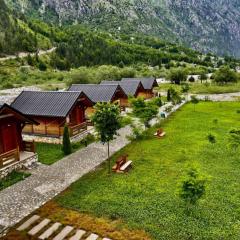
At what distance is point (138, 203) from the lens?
2209 cm

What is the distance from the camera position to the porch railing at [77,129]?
128 ft

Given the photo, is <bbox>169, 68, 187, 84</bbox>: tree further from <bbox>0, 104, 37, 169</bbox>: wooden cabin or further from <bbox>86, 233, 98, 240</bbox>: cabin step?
<bbox>86, 233, 98, 240</bbox>: cabin step

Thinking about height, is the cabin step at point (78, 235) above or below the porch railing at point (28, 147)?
below

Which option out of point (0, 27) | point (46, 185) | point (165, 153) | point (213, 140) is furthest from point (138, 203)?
point (0, 27)

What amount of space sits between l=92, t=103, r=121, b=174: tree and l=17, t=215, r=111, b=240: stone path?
9.38m

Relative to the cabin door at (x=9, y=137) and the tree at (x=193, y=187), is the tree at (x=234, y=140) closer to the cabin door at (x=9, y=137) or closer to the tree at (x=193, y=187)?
the tree at (x=193, y=187)

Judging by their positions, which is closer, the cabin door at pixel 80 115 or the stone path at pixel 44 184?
the stone path at pixel 44 184

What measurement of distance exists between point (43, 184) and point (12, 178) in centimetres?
302

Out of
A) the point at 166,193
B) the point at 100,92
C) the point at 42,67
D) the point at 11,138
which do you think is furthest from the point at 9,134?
the point at 42,67

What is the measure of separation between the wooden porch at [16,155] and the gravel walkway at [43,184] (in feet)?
5.69

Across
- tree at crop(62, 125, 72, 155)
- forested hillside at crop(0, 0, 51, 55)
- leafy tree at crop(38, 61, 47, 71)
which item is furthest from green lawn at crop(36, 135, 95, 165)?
forested hillside at crop(0, 0, 51, 55)

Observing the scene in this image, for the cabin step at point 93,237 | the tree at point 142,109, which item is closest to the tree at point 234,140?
the tree at point 142,109

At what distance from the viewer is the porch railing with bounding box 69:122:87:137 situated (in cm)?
3909

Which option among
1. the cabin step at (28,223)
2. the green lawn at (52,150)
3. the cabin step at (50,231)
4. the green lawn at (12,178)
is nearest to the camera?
the cabin step at (50,231)
